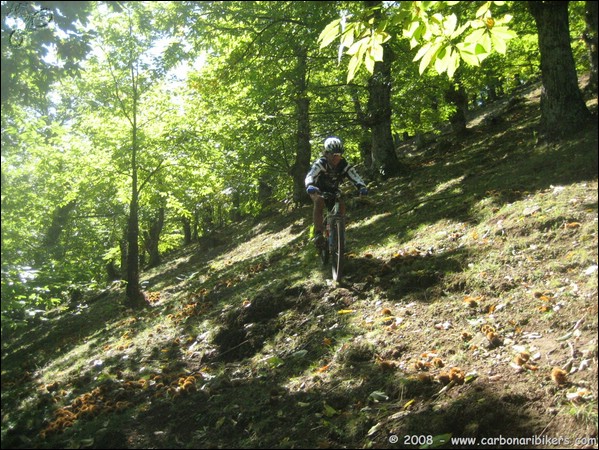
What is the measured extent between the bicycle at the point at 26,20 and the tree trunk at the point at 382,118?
902 centimetres

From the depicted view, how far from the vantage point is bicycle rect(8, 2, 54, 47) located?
285cm

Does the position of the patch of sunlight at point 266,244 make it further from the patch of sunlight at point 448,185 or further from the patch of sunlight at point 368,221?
the patch of sunlight at point 448,185

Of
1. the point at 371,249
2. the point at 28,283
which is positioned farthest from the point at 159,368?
the point at 371,249

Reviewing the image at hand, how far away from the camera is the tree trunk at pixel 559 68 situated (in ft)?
25.8

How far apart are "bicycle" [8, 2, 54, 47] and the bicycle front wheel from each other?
4.72 m

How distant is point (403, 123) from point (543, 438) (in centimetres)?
1628

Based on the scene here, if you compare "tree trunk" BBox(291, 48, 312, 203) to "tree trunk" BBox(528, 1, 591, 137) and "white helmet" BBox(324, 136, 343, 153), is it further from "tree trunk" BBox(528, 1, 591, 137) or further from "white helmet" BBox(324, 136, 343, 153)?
"tree trunk" BBox(528, 1, 591, 137)

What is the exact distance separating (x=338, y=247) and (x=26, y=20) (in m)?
4.86

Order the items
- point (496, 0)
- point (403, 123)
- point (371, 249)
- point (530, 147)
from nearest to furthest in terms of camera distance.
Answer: point (496, 0) → point (371, 249) → point (530, 147) → point (403, 123)

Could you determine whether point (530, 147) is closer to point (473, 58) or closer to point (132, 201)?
point (473, 58)

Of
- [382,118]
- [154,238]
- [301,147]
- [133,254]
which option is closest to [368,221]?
[382,118]

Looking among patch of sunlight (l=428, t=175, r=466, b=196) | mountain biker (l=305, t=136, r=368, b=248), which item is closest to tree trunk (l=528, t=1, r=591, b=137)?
patch of sunlight (l=428, t=175, r=466, b=196)

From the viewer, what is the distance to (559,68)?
7.95m

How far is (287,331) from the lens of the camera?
573cm
